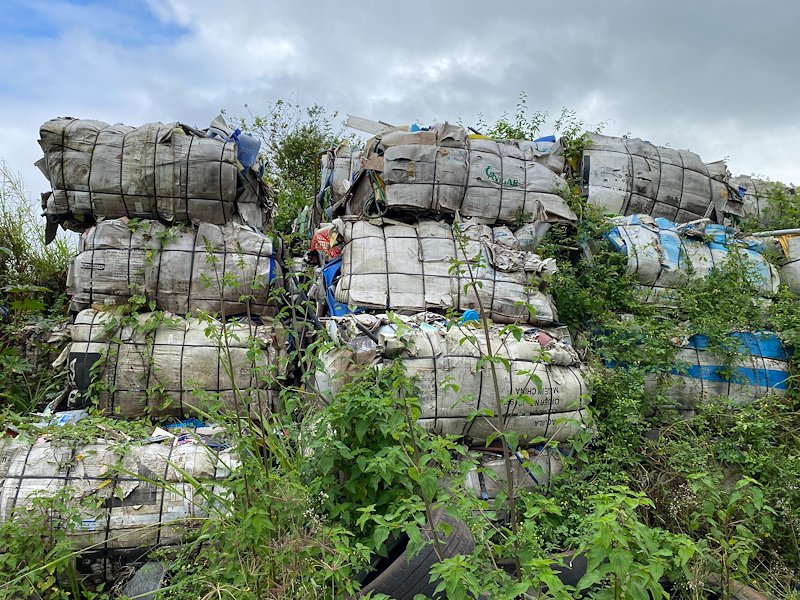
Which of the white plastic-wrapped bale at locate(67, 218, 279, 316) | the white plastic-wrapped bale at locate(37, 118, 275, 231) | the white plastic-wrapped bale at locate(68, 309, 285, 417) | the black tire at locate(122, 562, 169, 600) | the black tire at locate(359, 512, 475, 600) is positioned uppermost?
the white plastic-wrapped bale at locate(37, 118, 275, 231)

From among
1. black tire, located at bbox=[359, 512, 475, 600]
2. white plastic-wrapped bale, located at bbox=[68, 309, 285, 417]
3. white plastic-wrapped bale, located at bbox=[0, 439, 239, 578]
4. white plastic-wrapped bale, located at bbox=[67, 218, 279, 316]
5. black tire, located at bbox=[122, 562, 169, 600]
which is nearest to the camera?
black tire, located at bbox=[359, 512, 475, 600]

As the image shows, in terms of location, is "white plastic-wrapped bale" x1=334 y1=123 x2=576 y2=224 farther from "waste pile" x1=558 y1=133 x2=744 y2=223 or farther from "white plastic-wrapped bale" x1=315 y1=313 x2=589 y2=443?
"white plastic-wrapped bale" x1=315 y1=313 x2=589 y2=443

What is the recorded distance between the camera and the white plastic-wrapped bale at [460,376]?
3.11m

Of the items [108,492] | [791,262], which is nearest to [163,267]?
[108,492]

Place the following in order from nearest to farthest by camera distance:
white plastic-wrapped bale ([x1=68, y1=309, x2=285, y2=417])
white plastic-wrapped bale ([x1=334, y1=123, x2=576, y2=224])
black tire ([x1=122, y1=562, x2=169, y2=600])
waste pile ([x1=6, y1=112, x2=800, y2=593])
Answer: black tire ([x1=122, y1=562, x2=169, y2=600]), waste pile ([x1=6, y1=112, x2=800, y2=593]), white plastic-wrapped bale ([x1=68, y1=309, x2=285, y2=417]), white plastic-wrapped bale ([x1=334, y1=123, x2=576, y2=224])

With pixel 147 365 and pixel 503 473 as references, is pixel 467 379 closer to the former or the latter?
pixel 503 473

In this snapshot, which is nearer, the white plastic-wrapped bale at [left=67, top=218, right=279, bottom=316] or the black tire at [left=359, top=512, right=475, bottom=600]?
the black tire at [left=359, top=512, right=475, bottom=600]

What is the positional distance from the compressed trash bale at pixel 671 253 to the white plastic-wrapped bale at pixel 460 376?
1.13 metres

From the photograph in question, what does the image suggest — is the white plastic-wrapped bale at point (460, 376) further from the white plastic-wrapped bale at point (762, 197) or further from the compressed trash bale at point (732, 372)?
the white plastic-wrapped bale at point (762, 197)

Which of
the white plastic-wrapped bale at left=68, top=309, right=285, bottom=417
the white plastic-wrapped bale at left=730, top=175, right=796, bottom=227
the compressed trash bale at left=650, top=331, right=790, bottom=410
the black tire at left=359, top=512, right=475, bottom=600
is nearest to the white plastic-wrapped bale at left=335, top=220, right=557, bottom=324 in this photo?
the white plastic-wrapped bale at left=68, top=309, right=285, bottom=417

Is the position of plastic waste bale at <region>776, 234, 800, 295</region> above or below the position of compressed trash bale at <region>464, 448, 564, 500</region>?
above

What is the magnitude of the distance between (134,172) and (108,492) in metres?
2.20

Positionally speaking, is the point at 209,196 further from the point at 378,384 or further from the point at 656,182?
the point at 656,182

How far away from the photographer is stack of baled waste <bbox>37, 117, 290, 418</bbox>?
12.0 ft
